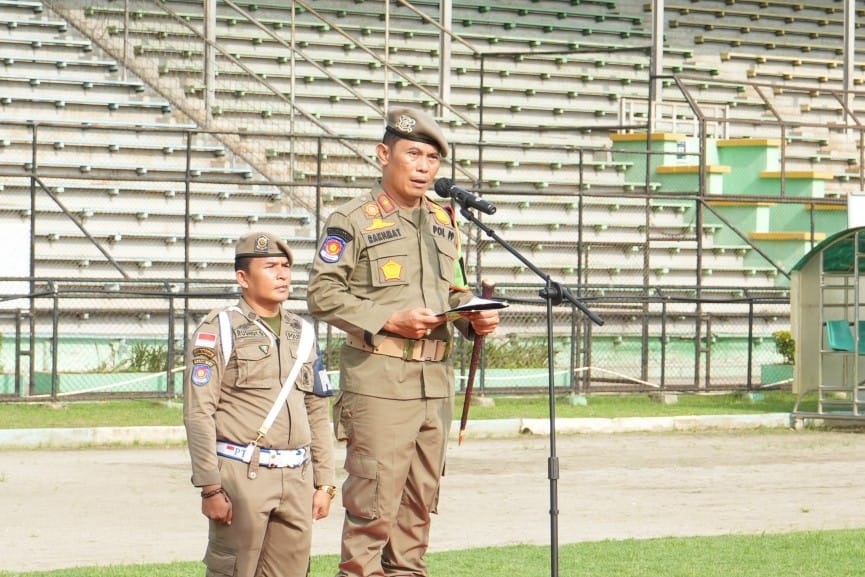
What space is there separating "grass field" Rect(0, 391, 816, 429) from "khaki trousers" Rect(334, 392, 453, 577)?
10.1 m

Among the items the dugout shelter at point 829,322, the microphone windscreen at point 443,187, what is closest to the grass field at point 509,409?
the dugout shelter at point 829,322

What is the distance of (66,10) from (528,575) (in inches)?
698

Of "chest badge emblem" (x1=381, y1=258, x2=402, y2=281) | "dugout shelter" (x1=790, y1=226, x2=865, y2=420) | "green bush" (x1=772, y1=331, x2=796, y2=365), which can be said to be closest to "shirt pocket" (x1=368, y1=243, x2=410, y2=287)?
"chest badge emblem" (x1=381, y1=258, x2=402, y2=281)

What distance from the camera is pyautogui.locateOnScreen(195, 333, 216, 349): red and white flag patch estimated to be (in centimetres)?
622

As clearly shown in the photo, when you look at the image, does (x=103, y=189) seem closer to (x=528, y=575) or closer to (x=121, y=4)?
(x=121, y=4)

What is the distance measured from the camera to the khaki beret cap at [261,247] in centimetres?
638

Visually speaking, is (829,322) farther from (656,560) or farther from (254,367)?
(254,367)

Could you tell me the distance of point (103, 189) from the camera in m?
21.2

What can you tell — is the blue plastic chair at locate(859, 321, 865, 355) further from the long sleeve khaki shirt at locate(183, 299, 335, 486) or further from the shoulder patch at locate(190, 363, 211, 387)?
the shoulder patch at locate(190, 363, 211, 387)

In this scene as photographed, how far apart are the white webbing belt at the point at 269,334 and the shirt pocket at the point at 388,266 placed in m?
0.35

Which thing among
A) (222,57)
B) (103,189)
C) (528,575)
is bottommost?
(528,575)

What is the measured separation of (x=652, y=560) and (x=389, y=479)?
320 cm

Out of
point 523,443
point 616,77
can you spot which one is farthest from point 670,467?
point 616,77

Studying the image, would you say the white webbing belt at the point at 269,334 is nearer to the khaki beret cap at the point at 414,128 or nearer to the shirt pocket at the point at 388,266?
the shirt pocket at the point at 388,266
